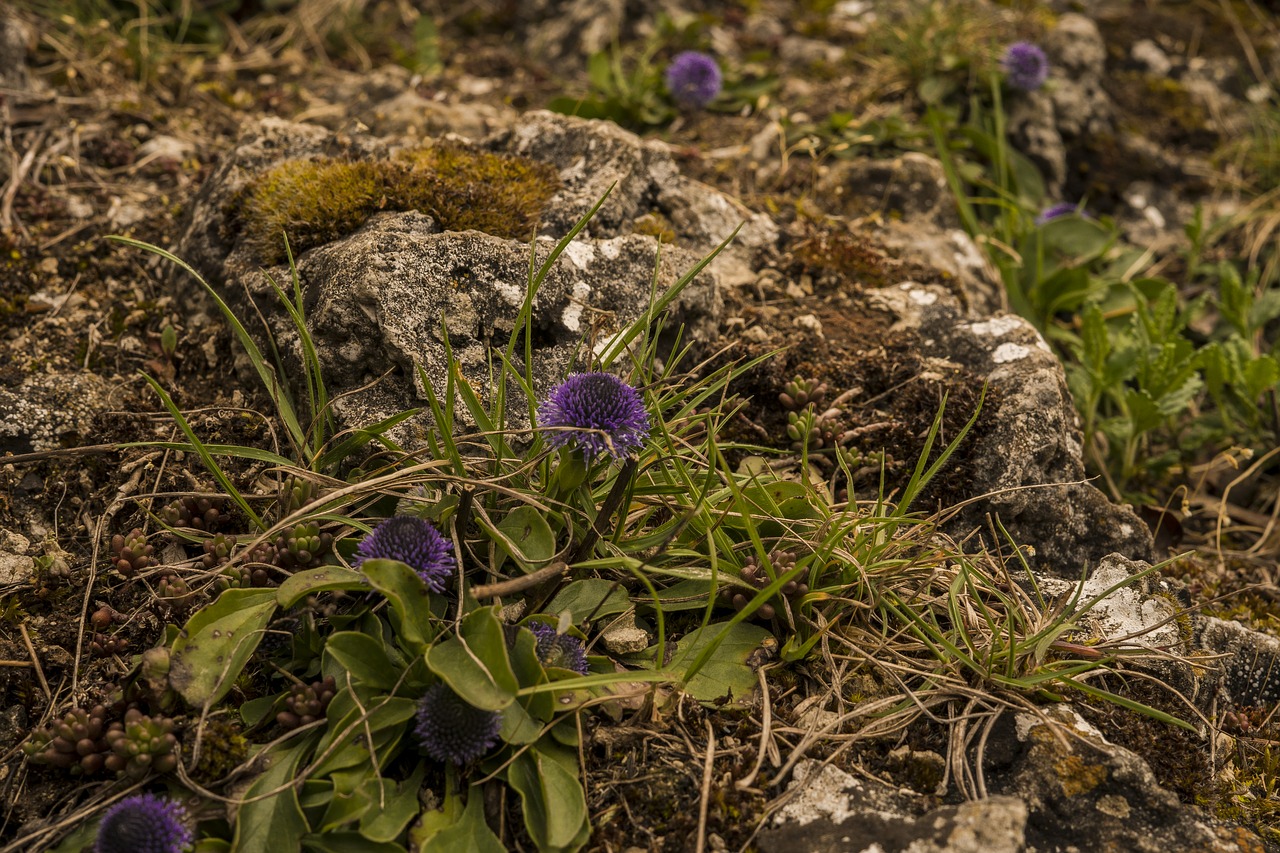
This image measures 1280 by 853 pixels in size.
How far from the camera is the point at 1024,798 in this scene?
2471 millimetres

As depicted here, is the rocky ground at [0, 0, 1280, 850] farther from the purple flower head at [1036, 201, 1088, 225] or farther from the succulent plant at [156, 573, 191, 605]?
the purple flower head at [1036, 201, 1088, 225]

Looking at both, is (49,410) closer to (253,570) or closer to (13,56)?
(253,570)

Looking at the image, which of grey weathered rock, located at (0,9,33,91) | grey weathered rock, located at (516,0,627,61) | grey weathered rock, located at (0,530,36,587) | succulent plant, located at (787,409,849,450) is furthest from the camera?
grey weathered rock, located at (516,0,627,61)

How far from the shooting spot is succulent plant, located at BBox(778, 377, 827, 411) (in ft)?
11.5

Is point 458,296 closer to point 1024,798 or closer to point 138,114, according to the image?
point 1024,798

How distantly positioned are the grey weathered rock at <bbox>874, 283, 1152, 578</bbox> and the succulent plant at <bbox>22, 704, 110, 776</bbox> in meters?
2.78

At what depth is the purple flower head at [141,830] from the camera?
6.84 feet

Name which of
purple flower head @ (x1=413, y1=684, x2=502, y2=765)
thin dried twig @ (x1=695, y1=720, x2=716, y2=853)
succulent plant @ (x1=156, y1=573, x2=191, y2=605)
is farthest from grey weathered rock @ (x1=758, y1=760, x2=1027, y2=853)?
succulent plant @ (x1=156, y1=573, x2=191, y2=605)

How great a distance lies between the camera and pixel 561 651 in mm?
2490

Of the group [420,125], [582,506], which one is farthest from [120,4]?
[582,506]

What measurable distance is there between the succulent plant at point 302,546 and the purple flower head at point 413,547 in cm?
23

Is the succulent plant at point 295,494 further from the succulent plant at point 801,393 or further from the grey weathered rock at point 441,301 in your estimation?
the succulent plant at point 801,393

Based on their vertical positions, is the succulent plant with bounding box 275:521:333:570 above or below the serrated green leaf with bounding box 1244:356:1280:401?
above

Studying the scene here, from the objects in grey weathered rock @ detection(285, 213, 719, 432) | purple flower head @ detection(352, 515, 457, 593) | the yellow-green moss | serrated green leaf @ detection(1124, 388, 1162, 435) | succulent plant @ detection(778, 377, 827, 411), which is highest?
the yellow-green moss
